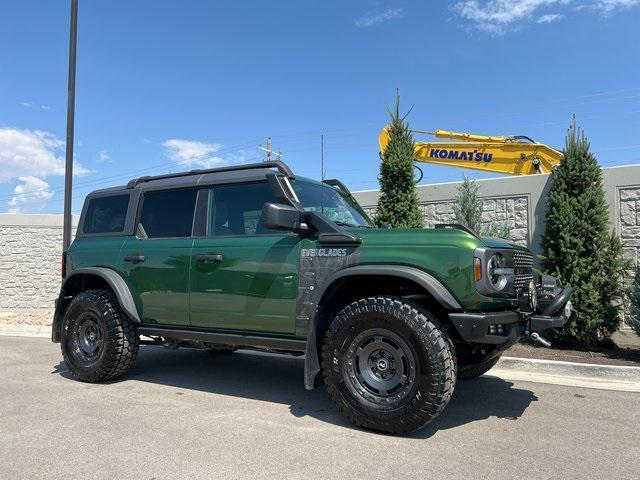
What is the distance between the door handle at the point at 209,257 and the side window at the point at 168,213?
38 centimetres

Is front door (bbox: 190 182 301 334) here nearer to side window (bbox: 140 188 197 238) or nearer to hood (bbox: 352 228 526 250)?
side window (bbox: 140 188 197 238)

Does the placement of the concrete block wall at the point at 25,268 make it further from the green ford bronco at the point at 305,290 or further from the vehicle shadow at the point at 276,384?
the green ford bronco at the point at 305,290

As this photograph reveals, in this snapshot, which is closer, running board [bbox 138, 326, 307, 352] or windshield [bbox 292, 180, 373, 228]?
running board [bbox 138, 326, 307, 352]

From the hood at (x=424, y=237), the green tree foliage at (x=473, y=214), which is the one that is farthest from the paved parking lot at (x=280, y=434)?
the green tree foliage at (x=473, y=214)

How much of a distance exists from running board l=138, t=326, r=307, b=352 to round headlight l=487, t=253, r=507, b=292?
5.26 ft

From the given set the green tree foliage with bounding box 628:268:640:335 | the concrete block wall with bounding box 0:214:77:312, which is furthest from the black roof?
the concrete block wall with bounding box 0:214:77:312

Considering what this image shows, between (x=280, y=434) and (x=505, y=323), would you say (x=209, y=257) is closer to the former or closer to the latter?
(x=280, y=434)

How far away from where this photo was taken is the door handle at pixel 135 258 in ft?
17.4

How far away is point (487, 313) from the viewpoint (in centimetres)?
374

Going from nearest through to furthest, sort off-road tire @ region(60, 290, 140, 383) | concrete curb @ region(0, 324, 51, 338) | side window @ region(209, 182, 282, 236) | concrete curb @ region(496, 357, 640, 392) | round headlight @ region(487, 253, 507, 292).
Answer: round headlight @ region(487, 253, 507, 292), side window @ region(209, 182, 282, 236), off-road tire @ region(60, 290, 140, 383), concrete curb @ region(496, 357, 640, 392), concrete curb @ region(0, 324, 51, 338)

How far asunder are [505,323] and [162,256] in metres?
3.31

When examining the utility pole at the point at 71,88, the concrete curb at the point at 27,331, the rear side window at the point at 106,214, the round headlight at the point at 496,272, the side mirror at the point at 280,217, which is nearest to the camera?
the round headlight at the point at 496,272

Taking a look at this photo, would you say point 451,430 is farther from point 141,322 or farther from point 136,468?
point 141,322

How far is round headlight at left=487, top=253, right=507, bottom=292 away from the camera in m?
3.75
